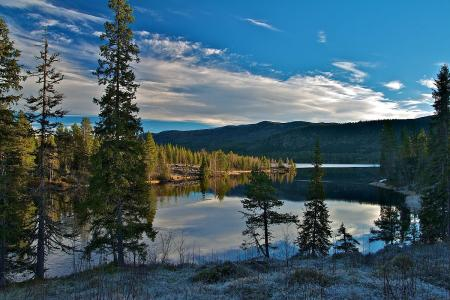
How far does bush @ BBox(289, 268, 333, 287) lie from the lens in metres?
11.5

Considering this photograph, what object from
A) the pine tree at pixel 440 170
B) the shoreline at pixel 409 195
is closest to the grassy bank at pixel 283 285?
the pine tree at pixel 440 170

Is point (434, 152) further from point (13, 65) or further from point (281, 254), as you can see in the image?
point (13, 65)

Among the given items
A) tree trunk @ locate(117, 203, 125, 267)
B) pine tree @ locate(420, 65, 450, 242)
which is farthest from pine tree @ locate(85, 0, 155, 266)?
pine tree @ locate(420, 65, 450, 242)

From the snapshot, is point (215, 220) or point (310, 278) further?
point (215, 220)

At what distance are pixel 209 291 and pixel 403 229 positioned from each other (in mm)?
40731

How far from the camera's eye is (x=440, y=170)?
109 feet

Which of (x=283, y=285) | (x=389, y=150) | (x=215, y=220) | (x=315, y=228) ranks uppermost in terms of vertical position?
(x=389, y=150)

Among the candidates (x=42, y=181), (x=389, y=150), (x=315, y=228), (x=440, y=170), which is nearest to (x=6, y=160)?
(x=42, y=181)

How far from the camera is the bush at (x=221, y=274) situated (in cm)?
1402

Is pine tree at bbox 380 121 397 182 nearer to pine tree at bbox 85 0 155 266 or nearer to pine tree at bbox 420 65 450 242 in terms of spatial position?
pine tree at bbox 420 65 450 242

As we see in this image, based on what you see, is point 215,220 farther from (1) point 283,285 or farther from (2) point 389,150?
(2) point 389,150

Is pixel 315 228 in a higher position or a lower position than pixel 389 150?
lower

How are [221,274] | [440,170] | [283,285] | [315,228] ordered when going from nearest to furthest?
[283,285]
[221,274]
[440,170]
[315,228]

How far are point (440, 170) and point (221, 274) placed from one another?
2714 centimetres
